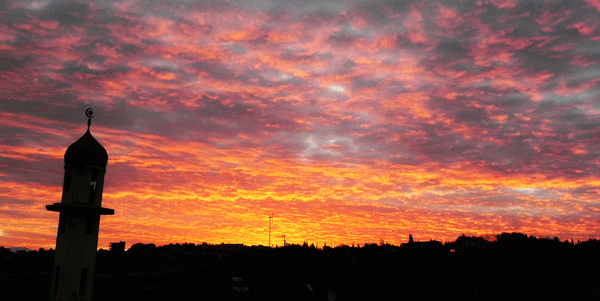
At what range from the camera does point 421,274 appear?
116688 mm

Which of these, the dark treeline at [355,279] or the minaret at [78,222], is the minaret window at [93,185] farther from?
the dark treeline at [355,279]

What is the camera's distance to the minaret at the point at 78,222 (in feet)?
119

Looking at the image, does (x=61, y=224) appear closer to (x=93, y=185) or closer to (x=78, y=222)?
(x=78, y=222)

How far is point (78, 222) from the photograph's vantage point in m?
36.9

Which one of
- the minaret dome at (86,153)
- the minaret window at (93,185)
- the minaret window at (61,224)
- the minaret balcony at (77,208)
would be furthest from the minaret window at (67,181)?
the minaret window at (61,224)

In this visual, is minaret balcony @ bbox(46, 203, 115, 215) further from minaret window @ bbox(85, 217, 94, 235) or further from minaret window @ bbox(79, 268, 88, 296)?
minaret window @ bbox(79, 268, 88, 296)

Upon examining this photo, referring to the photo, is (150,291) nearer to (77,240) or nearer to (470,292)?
(77,240)

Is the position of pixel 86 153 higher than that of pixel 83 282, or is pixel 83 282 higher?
pixel 86 153

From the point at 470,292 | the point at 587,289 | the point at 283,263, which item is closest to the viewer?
the point at 587,289

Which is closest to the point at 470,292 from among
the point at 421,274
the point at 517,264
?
the point at 421,274

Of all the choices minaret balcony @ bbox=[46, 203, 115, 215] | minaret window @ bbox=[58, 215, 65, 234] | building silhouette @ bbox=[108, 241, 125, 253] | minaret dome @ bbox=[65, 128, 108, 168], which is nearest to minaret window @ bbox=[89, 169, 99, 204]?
minaret dome @ bbox=[65, 128, 108, 168]

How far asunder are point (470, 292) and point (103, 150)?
82.0 meters

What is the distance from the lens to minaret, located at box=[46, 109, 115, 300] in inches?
1432

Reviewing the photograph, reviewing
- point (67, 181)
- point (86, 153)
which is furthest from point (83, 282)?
point (86, 153)
